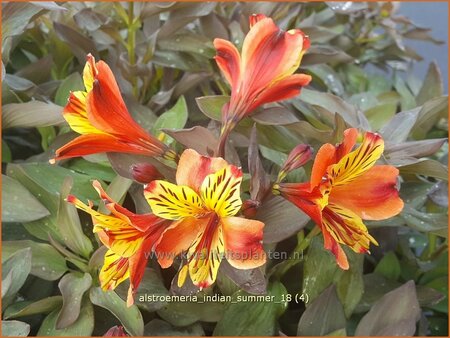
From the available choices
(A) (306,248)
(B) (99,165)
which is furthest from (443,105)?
(B) (99,165)

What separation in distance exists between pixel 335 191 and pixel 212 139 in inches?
3.9

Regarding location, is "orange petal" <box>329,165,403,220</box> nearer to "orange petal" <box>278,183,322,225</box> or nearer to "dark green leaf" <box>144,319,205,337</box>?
"orange petal" <box>278,183,322,225</box>

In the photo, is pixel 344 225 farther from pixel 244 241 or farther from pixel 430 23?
pixel 430 23

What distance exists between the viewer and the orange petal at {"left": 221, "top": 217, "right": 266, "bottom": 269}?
35cm

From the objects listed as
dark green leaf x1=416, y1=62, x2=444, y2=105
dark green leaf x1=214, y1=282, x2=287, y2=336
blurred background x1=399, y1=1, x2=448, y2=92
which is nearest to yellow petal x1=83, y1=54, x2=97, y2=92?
dark green leaf x1=214, y1=282, x2=287, y2=336

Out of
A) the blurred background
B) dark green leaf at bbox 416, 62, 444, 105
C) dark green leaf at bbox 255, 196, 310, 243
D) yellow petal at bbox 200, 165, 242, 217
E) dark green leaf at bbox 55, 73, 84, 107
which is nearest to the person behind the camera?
yellow petal at bbox 200, 165, 242, 217

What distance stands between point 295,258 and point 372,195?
0.48 ft

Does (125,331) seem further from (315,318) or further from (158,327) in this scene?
(315,318)

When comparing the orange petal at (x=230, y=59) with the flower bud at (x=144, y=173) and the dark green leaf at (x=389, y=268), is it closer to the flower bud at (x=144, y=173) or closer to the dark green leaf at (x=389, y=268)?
the flower bud at (x=144, y=173)

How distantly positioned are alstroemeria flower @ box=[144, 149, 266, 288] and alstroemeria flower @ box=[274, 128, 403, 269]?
5 cm

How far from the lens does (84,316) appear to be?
1.62 ft

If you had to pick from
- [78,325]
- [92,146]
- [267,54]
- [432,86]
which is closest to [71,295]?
[78,325]

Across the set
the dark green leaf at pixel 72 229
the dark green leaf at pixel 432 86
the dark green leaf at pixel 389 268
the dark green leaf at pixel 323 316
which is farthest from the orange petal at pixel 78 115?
the dark green leaf at pixel 432 86

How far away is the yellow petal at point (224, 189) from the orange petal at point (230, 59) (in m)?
0.11
